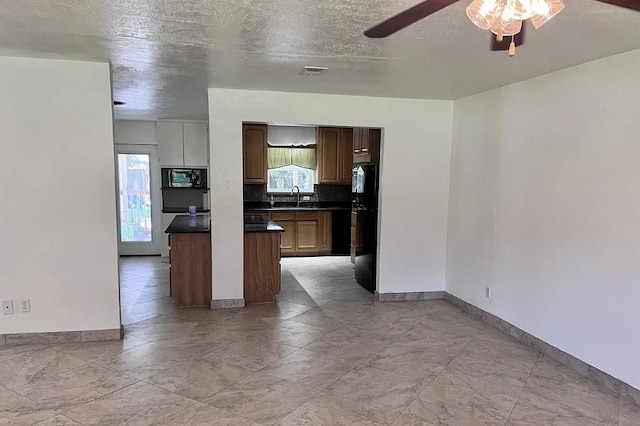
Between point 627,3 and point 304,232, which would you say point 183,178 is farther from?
point 627,3

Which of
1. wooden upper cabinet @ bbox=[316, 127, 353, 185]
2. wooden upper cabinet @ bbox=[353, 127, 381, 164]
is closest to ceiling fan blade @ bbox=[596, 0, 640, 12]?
wooden upper cabinet @ bbox=[353, 127, 381, 164]

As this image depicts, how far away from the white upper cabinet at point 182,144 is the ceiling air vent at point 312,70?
397cm

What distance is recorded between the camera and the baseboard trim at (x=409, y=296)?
192 inches

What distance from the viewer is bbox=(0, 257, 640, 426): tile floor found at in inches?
99.1

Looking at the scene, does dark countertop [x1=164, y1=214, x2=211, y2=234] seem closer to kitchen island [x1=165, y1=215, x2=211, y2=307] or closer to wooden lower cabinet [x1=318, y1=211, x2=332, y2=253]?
kitchen island [x1=165, y1=215, x2=211, y2=307]

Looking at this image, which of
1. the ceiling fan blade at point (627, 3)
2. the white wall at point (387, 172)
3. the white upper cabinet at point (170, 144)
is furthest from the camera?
the white upper cabinet at point (170, 144)

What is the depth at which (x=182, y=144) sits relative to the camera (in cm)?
707

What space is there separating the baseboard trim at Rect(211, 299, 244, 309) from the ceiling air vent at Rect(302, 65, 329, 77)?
2.44 meters

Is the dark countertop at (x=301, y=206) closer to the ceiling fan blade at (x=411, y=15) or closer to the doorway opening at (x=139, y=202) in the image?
the doorway opening at (x=139, y=202)

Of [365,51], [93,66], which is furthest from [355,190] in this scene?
[93,66]

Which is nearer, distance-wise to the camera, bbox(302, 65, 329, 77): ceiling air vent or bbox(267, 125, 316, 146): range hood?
bbox(302, 65, 329, 77): ceiling air vent

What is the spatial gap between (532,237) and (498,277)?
1.96ft

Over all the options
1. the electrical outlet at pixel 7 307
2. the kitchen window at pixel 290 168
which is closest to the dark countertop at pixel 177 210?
the kitchen window at pixel 290 168

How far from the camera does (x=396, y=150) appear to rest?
4.72m
